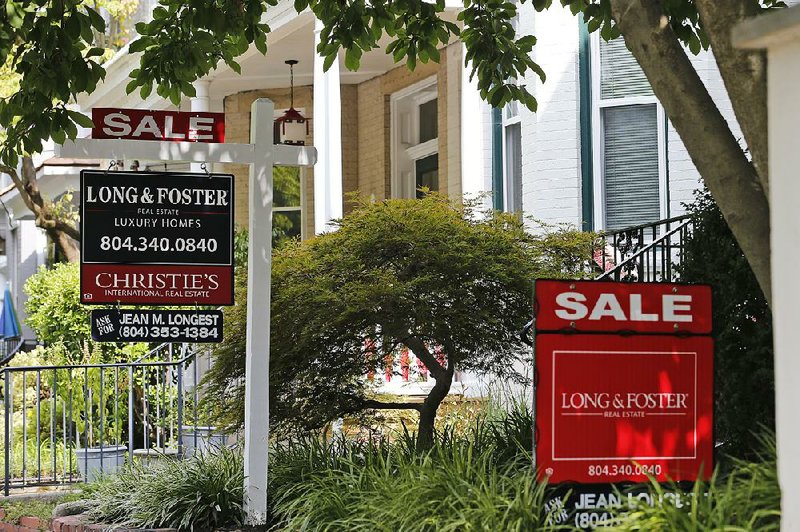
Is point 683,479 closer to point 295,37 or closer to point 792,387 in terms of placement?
point 792,387

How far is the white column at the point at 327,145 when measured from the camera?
14695 millimetres


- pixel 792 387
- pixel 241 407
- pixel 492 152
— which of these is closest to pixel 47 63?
pixel 241 407

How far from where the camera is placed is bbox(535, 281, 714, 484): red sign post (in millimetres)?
6230

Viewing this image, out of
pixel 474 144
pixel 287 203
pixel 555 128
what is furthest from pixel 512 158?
pixel 287 203

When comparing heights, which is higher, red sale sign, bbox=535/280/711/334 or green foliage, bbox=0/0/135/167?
green foliage, bbox=0/0/135/167

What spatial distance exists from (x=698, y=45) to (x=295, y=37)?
28.4 ft

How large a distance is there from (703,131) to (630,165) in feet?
24.3

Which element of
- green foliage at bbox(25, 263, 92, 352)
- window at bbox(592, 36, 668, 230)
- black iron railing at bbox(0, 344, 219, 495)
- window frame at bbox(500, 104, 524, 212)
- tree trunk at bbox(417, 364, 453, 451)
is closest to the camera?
tree trunk at bbox(417, 364, 453, 451)

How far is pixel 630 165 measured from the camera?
1303cm

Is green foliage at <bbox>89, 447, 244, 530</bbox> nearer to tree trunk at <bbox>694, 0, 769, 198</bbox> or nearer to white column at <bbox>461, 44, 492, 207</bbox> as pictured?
tree trunk at <bbox>694, 0, 769, 198</bbox>

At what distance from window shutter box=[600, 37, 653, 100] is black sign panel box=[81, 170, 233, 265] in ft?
17.7

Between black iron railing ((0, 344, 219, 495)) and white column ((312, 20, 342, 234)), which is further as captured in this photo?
white column ((312, 20, 342, 234))

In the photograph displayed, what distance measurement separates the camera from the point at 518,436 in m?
8.64

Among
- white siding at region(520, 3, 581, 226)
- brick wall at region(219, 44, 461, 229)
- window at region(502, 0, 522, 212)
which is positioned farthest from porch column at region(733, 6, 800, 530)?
brick wall at region(219, 44, 461, 229)
